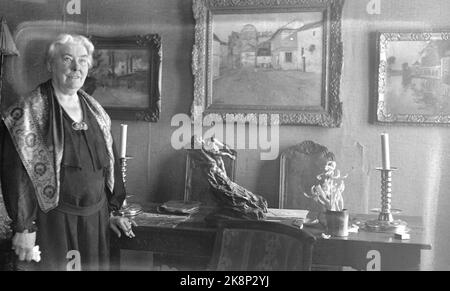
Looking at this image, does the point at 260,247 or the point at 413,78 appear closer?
the point at 260,247

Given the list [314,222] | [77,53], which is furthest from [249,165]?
[77,53]

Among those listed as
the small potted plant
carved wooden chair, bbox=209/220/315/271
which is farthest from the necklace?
the small potted plant

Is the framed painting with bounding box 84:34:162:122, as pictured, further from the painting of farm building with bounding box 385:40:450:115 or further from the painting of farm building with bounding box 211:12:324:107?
the painting of farm building with bounding box 385:40:450:115

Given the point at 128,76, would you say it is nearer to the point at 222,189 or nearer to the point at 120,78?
the point at 120,78

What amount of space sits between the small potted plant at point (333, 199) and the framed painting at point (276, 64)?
0.36ft

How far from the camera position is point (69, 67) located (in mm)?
872

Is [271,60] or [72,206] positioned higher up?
[271,60]

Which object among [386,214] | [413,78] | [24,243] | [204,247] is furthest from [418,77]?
[24,243]

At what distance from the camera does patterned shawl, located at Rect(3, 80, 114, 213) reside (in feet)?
2.79

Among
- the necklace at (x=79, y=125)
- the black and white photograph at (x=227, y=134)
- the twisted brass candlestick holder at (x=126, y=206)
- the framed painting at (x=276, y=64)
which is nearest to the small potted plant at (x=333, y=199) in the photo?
the black and white photograph at (x=227, y=134)

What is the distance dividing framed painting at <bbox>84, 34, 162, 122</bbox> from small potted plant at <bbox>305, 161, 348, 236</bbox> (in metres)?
0.40

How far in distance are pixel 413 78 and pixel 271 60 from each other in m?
0.32

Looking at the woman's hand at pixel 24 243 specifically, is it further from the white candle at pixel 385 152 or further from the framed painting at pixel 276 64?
the white candle at pixel 385 152
